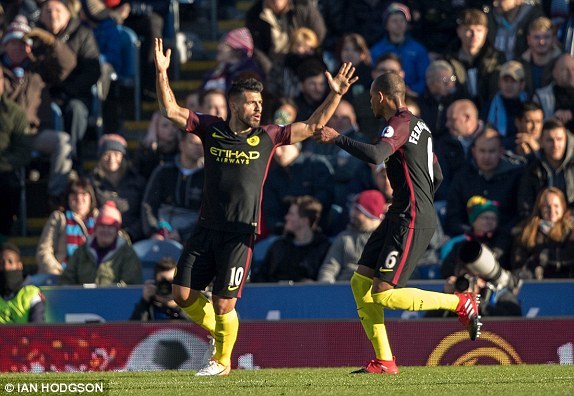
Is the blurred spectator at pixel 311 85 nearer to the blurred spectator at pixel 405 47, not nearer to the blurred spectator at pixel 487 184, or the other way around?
the blurred spectator at pixel 405 47

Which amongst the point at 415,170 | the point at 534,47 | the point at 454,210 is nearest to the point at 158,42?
the point at 415,170

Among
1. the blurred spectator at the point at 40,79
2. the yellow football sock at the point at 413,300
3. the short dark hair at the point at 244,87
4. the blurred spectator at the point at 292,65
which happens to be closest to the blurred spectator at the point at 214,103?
the blurred spectator at the point at 292,65

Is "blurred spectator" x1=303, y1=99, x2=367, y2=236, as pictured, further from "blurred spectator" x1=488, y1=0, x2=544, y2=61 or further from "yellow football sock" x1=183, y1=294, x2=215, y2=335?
"yellow football sock" x1=183, y1=294, x2=215, y2=335

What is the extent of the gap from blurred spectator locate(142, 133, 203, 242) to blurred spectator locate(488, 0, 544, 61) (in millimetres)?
3680

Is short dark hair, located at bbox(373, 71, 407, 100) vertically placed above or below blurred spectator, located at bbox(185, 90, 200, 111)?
above

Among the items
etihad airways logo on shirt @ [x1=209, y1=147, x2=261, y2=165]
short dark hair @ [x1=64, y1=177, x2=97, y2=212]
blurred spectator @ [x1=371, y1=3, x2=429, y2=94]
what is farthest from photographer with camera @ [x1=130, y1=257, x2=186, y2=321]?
blurred spectator @ [x1=371, y1=3, x2=429, y2=94]

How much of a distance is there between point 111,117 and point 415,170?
8173 millimetres

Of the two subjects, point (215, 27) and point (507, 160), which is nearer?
point (507, 160)

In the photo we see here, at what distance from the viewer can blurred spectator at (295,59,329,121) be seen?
16.1 metres

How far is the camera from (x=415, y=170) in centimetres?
1068

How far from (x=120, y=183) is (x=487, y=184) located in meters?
4.16

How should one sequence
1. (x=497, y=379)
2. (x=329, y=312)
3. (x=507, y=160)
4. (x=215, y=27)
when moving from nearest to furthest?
(x=497, y=379), (x=329, y=312), (x=507, y=160), (x=215, y=27)

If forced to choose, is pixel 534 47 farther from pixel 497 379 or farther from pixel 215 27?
pixel 497 379

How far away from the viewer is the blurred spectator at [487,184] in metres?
14.7
